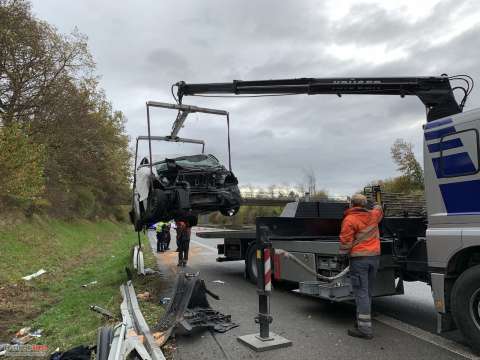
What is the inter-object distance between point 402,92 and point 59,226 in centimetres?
2455

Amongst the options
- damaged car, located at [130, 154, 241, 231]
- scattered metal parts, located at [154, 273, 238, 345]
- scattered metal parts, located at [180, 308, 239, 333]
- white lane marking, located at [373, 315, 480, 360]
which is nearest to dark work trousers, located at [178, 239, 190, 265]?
damaged car, located at [130, 154, 241, 231]

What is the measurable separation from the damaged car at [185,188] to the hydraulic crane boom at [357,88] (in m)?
1.45

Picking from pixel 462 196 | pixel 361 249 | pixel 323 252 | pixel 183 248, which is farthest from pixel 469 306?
pixel 183 248

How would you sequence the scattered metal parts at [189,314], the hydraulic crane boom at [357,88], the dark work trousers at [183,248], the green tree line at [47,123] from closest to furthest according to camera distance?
the scattered metal parts at [189,314] → the hydraulic crane boom at [357,88] → the dark work trousers at [183,248] → the green tree line at [47,123]

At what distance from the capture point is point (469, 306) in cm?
505

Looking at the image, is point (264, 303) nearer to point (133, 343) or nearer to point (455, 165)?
point (133, 343)

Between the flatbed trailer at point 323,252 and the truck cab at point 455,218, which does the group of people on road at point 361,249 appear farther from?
the truck cab at point 455,218

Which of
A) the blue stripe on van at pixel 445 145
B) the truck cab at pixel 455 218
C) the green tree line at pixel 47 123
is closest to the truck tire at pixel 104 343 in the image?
the truck cab at pixel 455 218

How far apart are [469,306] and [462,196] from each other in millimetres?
1200

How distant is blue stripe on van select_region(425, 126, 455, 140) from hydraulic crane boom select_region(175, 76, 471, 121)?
201cm

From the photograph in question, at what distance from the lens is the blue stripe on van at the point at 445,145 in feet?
17.6

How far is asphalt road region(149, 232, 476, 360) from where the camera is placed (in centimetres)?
527

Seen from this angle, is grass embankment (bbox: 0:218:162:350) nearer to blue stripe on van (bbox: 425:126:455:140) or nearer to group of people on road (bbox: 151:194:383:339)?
group of people on road (bbox: 151:194:383:339)

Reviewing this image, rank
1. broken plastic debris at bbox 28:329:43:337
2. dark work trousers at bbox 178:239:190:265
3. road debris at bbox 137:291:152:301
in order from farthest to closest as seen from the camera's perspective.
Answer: dark work trousers at bbox 178:239:190:265, road debris at bbox 137:291:152:301, broken plastic debris at bbox 28:329:43:337
